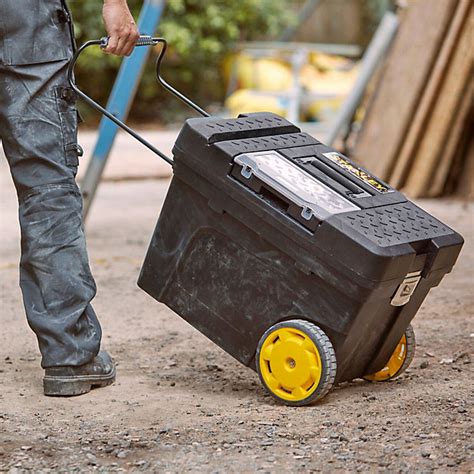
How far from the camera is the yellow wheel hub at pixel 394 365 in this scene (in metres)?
3.30

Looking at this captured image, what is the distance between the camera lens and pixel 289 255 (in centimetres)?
297

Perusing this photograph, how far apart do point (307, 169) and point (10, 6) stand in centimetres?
95

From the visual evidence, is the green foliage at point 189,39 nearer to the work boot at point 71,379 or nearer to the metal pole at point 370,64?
the metal pole at point 370,64

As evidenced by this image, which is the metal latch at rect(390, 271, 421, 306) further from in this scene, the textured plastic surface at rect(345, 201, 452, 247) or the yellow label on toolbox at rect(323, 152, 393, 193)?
the yellow label on toolbox at rect(323, 152, 393, 193)

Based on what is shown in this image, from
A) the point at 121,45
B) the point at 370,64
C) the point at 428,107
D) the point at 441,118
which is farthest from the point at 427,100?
the point at 121,45

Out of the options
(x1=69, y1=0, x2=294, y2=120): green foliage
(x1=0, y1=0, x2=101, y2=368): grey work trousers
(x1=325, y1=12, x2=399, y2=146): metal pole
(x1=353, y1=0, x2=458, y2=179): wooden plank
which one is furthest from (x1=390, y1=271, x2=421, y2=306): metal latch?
(x1=69, y1=0, x2=294, y2=120): green foliage

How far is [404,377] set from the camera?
3369mm

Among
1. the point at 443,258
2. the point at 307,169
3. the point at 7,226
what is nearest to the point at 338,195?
the point at 307,169

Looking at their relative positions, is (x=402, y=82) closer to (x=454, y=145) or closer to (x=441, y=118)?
(x=441, y=118)

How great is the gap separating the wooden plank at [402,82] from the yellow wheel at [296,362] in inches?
176

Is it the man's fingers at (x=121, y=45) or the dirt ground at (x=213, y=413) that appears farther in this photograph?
the man's fingers at (x=121, y=45)

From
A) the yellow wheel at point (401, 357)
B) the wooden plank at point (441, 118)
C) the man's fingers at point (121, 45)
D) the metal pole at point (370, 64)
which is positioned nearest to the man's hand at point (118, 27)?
the man's fingers at point (121, 45)

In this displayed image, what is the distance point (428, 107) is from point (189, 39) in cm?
631

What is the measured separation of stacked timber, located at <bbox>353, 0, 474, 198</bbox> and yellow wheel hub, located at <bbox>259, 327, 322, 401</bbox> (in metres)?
4.27
